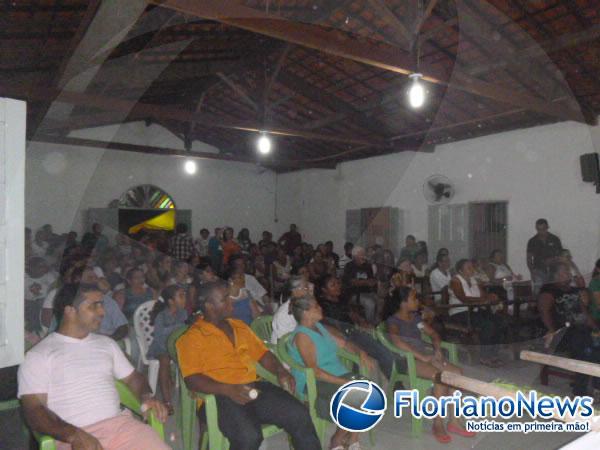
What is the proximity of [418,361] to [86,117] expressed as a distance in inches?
268

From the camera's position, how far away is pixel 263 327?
3.57 meters

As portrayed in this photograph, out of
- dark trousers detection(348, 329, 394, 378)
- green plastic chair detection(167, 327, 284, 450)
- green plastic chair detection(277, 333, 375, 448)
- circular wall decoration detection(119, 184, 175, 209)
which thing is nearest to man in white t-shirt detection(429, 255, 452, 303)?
dark trousers detection(348, 329, 394, 378)

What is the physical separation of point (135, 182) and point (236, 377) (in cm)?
816

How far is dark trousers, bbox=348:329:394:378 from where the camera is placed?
3.22 m

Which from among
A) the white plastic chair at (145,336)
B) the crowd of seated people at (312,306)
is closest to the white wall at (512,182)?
the crowd of seated people at (312,306)

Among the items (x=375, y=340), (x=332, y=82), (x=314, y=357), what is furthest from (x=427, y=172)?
(x=314, y=357)

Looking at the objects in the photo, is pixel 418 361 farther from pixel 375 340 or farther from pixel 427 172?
pixel 427 172

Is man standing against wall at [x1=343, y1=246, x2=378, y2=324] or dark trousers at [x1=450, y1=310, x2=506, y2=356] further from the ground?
man standing against wall at [x1=343, y1=246, x2=378, y2=324]

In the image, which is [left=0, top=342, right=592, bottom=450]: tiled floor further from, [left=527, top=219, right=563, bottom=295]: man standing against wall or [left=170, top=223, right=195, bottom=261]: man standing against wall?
[left=170, top=223, right=195, bottom=261]: man standing against wall

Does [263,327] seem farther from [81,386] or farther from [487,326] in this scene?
[487,326]

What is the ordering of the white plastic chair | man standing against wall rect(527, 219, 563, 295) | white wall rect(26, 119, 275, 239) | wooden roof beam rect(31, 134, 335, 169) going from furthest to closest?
white wall rect(26, 119, 275, 239), wooden roof beam rect(31, 134, 335, 169), man standing against wall rect(527, 219, 563, 295), the white plastic chair

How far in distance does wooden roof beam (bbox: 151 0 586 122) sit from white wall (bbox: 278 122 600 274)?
0.74 m

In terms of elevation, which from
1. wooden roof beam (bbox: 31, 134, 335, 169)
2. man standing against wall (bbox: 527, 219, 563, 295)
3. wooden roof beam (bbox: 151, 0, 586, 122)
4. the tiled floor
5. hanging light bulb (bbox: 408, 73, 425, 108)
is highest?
wooden roof beam (bbox: 31, 134, 335, 169)

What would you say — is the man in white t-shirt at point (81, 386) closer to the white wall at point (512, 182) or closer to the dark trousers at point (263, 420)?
the dark trousers at point (263, 420)
